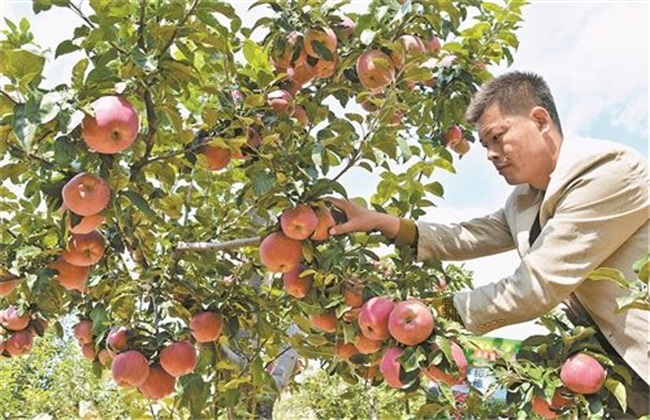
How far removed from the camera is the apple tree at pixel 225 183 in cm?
A: 158

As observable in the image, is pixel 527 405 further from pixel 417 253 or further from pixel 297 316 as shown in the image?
pixel 297 316

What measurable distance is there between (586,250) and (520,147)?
38 cm

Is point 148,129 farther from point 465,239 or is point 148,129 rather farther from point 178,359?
point 465,239

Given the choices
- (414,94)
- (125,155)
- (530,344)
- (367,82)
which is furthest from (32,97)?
(414,94)

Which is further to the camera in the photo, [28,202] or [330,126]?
[28,202]

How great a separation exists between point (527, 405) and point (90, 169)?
A: 45.0 inches

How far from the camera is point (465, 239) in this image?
205cm

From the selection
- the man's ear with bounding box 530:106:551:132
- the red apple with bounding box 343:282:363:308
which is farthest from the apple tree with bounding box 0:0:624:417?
the man's ear with bounding box 530:106:551:132

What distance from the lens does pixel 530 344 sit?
165cm

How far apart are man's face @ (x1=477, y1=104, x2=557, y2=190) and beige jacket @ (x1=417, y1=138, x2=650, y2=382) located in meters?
0.12

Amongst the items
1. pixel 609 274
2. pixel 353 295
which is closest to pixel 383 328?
pixel 353 295

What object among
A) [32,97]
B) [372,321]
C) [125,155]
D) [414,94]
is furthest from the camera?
[414,94]

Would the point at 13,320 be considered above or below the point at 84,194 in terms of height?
below

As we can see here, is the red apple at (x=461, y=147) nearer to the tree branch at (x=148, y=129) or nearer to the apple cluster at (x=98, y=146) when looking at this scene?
the tree branch at (x=148, y=129)
